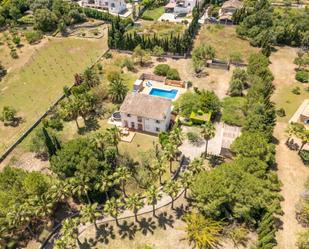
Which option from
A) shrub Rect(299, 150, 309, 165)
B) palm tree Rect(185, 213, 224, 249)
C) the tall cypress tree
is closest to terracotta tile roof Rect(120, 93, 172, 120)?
the tall cypress tree

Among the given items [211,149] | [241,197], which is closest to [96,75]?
Result: [211,149]

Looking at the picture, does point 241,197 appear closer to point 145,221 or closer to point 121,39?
point 145,221

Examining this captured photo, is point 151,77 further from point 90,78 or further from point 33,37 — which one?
point 33,37

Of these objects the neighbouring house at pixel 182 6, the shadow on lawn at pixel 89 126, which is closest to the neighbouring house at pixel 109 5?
the neighbouring house at pixel 182 6

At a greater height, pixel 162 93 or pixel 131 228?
pixel 162 93

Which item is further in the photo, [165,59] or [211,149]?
[165,59]

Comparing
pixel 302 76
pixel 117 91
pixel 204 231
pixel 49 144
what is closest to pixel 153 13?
pixel 117 91
